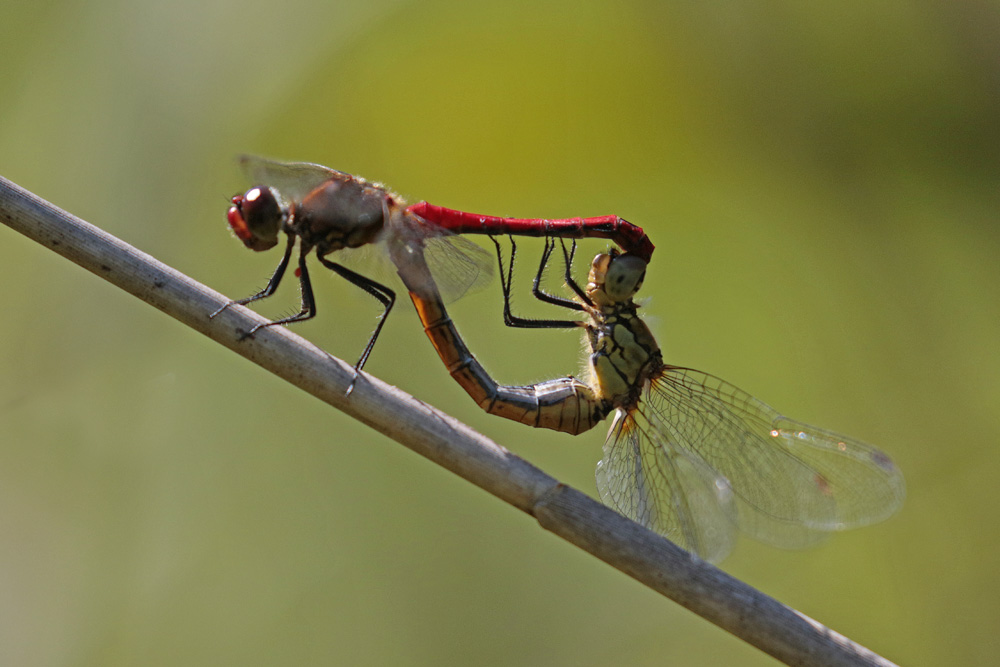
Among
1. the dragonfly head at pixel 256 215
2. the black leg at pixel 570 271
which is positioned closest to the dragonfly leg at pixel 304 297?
the dragonfly head at pixel 256 215

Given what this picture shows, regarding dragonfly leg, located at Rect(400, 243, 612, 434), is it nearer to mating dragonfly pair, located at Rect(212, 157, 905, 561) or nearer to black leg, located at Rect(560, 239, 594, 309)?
mating dragonfly pair, located at Rect(212, 157, 905, 561)

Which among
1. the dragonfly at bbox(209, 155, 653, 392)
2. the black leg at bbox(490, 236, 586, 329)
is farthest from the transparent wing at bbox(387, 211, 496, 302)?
the black leg at bbox(490, 236, 586, 329)

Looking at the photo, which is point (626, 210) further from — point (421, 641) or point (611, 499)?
point (421, 641)

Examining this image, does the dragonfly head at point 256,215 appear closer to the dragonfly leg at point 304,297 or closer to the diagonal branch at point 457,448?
the dragonfly leg at point 304,297

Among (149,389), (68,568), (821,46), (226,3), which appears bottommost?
(68,568)

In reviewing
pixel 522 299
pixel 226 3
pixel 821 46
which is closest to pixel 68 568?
pixel 522 299

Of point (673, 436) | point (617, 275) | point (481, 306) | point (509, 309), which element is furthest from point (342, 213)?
point (673, 436)
